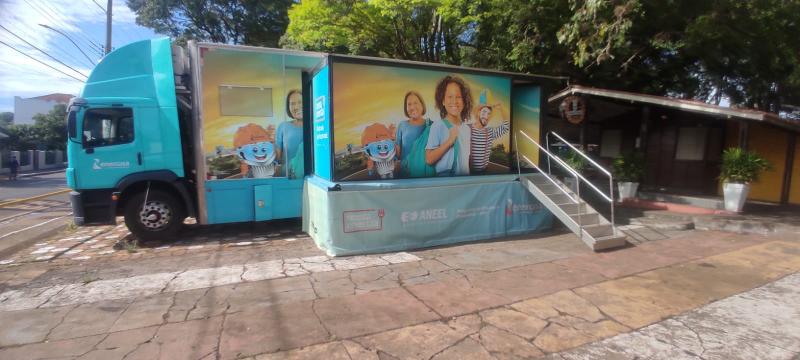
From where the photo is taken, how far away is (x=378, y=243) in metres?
6.34

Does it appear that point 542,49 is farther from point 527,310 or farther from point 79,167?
point 79,167

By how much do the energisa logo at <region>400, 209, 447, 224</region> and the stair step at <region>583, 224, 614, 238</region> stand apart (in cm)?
239

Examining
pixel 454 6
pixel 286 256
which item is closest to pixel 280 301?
pixel 286 256

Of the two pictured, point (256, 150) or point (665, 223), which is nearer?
point (256, 150)

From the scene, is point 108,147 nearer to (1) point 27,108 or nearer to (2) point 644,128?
(2) point 644,128

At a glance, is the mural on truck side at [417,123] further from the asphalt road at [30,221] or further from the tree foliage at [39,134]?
the tree foliage at [39,134]

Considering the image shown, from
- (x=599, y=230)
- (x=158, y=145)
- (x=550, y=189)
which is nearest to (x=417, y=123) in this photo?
(x=550, y=189)

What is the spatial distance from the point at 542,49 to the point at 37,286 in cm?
1204

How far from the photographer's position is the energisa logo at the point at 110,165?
6.83m

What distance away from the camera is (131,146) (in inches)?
275

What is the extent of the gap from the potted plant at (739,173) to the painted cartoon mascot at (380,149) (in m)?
7.60

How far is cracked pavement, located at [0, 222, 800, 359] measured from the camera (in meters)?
3.42

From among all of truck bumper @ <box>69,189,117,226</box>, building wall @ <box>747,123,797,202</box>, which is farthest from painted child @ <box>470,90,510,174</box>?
building wall @ <box>747,123,797,202</box>

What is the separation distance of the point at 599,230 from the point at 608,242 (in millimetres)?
320
